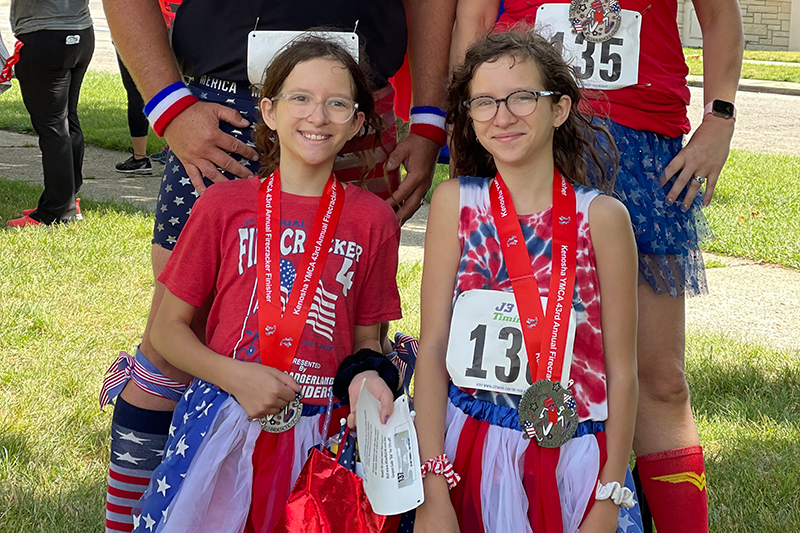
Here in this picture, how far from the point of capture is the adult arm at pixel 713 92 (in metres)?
2.33

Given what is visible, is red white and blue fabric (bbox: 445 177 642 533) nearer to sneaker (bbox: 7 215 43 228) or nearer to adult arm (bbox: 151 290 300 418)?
adult arm (bbox: 151 290 300 418)

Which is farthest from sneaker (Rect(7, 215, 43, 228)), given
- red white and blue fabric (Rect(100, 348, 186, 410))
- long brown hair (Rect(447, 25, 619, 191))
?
long brown hair (Rect(447, 25, 619, 191))

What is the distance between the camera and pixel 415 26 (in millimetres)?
2650

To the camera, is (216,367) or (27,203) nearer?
(216,367)

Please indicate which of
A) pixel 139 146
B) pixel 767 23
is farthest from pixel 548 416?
pixel 767 23

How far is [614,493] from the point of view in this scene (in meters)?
1.97

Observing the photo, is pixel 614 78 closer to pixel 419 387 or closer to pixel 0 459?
pixel 419 387

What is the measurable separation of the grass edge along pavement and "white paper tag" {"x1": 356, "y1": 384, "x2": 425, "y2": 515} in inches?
50.9

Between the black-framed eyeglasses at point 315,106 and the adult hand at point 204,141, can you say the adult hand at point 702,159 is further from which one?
the adult hand at point 204,141

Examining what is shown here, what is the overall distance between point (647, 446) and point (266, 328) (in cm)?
109

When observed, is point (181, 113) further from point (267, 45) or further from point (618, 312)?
point (618, 312)

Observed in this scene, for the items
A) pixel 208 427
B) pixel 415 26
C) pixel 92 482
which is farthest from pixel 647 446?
pixel 92 482

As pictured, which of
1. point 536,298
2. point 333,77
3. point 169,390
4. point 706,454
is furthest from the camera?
point 706,454

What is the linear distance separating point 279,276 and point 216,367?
0.87 ft
